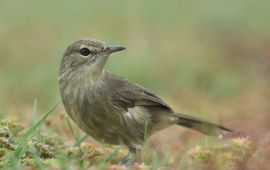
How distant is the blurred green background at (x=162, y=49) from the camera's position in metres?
11.3

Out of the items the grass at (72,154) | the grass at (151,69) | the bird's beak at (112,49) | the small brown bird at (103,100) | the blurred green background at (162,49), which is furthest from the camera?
the blurred green background at (162,49)

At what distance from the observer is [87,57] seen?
7676 millimetres

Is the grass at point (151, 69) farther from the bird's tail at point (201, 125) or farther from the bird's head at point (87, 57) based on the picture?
the bird's head at point (87, 57)

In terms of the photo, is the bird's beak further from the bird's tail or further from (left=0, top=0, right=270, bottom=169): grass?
the bird's tail

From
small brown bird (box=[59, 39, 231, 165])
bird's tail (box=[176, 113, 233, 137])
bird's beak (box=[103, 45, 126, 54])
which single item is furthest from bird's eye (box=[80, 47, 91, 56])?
bird's tail (box=[176, 113, 233, 137])

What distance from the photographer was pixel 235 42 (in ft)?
53.6

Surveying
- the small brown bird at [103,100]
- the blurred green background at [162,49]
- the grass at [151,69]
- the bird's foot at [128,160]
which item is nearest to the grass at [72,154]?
the grass at [151,69]

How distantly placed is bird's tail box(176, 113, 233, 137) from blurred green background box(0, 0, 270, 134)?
93 cm

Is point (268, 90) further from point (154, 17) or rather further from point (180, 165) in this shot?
point (154, 17)

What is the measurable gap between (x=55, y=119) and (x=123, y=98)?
0.85 m

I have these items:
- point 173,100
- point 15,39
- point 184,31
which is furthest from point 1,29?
point 173,100

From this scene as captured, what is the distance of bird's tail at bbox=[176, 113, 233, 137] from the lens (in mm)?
8219

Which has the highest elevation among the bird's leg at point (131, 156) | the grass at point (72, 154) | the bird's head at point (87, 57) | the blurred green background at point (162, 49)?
the bird's head at point (87, 57)

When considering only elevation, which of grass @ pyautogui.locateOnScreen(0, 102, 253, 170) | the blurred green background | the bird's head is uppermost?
the bird's head
